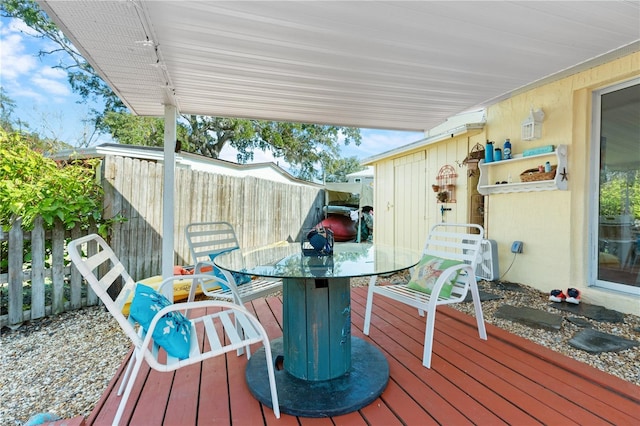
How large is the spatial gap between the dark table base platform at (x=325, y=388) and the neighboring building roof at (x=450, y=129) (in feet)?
12.3

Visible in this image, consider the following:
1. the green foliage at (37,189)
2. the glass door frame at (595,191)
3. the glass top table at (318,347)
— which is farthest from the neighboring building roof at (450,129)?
the green foliage at (37,189)

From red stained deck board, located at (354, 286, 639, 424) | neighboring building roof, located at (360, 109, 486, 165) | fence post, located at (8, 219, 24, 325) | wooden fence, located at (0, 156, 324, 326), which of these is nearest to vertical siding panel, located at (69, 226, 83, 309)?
wooden fence, located at (0, 156, 324, 326)

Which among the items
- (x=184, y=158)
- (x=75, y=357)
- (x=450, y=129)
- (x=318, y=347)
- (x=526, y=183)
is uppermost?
(x=450, y=129)

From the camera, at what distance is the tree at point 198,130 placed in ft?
30.9

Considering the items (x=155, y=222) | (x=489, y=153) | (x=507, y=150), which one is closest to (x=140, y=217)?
(x=155, y=222)

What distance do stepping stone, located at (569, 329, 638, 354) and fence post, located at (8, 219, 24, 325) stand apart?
15.9 ft

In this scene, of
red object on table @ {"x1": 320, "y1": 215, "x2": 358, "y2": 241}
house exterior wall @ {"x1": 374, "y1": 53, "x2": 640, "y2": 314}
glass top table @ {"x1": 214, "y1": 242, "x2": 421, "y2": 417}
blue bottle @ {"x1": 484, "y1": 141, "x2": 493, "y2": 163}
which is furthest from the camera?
red object on table @ {"x1": 320, "y1": 215, "x2": 358, "y2": 241}

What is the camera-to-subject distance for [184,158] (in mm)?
6891

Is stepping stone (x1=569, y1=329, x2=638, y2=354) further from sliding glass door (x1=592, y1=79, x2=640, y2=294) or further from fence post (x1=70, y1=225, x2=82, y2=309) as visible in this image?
fence post (x1=70, y1=225, x2=82, y2=309)

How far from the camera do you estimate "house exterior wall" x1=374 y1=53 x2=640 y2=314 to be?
3.32 meters

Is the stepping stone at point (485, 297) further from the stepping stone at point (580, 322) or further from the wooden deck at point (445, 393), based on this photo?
the wooden deck at point (445, 393)

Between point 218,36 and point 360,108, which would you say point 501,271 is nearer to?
point 360,108

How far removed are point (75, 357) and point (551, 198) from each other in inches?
200

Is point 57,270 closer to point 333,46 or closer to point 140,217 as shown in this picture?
point 140,217
